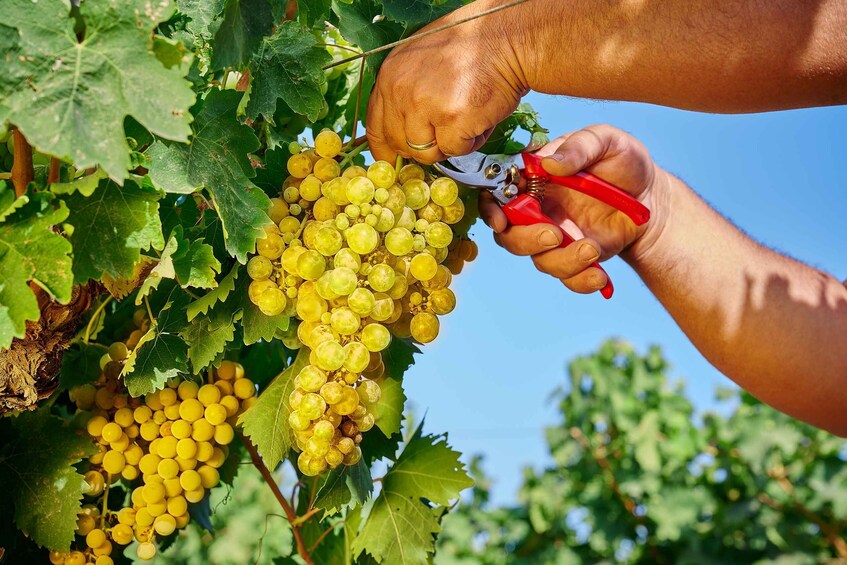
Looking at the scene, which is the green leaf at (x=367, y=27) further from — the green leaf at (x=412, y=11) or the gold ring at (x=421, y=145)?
the gold ring at (x=421, y=145)

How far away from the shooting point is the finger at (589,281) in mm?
1615

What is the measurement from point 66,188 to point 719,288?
1.51 meters

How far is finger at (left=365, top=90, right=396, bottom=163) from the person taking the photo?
54.9 inches

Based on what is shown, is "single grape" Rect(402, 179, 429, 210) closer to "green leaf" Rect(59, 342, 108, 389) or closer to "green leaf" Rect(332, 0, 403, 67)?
"green leaf" Rect(332, 0, 403, 67)

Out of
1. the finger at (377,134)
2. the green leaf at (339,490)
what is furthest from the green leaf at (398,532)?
the finger at (377,134)

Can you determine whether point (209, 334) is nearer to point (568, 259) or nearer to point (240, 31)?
point (240, 31)

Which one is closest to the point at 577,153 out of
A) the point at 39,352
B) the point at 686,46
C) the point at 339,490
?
the point at 686,46

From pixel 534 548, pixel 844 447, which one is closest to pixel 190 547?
pixel 534 548

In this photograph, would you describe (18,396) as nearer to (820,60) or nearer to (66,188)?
(66,188)

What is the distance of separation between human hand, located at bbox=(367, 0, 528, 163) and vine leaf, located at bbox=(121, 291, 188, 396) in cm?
43

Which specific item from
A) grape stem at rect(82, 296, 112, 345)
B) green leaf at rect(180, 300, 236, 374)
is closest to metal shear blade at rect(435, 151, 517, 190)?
green leaf at rect(180, 300, 236, 374)

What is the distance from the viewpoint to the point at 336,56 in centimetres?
163

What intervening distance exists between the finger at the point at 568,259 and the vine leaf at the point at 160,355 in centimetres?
72

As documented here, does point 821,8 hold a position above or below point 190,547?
above
